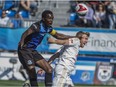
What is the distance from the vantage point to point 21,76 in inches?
743

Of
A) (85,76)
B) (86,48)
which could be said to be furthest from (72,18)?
(85,76)

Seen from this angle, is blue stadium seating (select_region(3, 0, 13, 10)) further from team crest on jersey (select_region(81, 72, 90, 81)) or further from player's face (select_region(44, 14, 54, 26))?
player's face (select_region(44, 14, 54, 26))

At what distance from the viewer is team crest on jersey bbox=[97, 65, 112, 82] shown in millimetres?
→ 18297

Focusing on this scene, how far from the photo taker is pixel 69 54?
10602 mm

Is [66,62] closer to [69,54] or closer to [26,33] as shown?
[69,54]

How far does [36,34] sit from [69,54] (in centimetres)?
169

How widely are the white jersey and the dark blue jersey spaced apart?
1.42 m

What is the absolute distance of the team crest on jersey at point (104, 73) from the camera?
18.3 meters

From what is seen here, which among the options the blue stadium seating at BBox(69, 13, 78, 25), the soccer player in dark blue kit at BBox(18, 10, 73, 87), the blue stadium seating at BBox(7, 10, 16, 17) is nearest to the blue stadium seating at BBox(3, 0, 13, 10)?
the blue stadium seating at BBox(7, 10, 16, 17)

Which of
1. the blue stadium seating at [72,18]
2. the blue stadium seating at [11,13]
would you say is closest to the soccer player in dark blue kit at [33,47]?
the blue stadium seating at [72,18]

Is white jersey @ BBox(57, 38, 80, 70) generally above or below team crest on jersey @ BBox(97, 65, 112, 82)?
above

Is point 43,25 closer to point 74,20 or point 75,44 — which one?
point 75,44

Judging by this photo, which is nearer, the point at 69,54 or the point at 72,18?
the point at 69,54

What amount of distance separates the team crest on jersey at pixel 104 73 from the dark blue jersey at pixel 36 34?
657 cm
